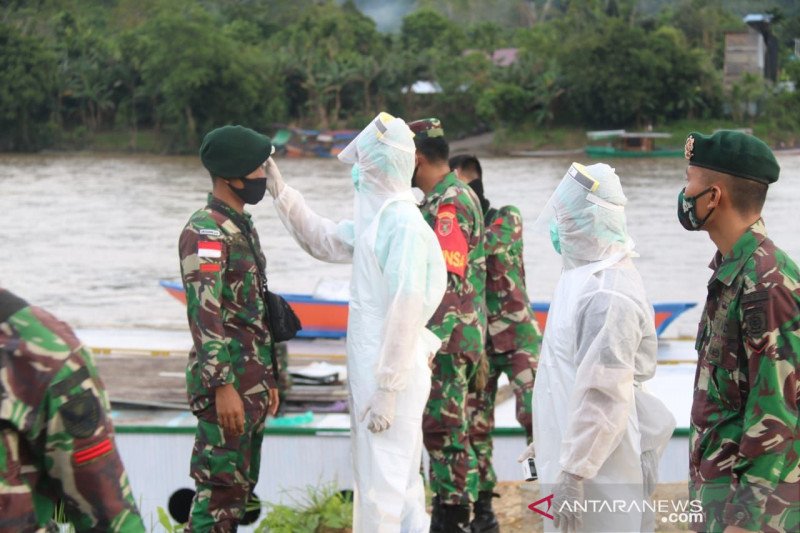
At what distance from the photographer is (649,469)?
2988mm

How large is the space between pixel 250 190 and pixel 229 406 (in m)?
0.67

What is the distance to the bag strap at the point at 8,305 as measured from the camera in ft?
5.81

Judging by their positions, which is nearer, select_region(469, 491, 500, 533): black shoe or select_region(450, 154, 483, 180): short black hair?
select_region(469, 491, 500, 533): black shoe

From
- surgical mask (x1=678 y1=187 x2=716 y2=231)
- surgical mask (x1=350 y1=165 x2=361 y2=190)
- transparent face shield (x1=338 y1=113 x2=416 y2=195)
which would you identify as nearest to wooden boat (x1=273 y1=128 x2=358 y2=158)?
surgical mask (x1=350 y1=165 x2=361 y2=190)

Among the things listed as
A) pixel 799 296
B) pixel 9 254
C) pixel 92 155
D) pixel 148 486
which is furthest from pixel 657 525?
pixel 92 155

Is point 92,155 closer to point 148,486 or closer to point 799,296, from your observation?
point 148,486

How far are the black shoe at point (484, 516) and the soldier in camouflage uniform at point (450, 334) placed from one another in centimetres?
19

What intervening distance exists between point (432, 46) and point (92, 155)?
1824 cm

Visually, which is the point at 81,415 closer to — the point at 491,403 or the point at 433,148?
the point at 433,148

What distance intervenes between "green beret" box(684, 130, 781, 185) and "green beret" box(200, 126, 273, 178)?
152cm

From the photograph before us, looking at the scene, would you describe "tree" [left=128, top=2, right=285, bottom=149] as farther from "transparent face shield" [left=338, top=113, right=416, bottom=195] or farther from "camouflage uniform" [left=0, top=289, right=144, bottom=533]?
"camouflage uniform" [left=0, top=289, right=144, bottom=533]

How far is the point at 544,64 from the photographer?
46.7m

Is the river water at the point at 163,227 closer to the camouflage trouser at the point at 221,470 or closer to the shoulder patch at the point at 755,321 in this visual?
the camouflage trouser at the point at 221,470

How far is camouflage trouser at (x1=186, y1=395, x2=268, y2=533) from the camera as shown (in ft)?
11.5
